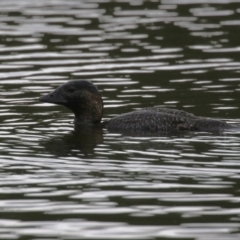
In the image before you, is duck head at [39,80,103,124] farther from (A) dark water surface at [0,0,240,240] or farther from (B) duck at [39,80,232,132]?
(A) dark water surface at [0,0,240,240]

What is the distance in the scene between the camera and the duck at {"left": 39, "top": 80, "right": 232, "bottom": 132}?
1453 cm

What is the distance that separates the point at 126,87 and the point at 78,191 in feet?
25.6

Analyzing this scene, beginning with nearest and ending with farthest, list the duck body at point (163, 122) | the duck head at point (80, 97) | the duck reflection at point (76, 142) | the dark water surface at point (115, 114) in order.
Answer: the dark water surface at point (115, 114) → the duck reflection at point (76, 142) → the duck body at point (163, 122) → the duck head at point (80, 97)

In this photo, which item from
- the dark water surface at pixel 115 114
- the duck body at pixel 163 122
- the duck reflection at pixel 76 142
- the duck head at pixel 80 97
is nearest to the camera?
the dark water surface at pixel 115 114

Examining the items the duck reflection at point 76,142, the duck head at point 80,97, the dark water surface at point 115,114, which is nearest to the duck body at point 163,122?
the dark water surface at point 115,114

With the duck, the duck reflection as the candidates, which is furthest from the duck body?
the duck reflection

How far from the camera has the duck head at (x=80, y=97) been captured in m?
15.6

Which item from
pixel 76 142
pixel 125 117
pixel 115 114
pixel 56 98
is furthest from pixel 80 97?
pixel 76 142

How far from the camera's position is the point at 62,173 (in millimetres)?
11789

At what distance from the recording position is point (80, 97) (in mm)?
15656

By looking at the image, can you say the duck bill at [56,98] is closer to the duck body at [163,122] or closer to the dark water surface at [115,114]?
the dark water surface at [115,114]

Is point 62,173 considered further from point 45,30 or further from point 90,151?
point 45,30

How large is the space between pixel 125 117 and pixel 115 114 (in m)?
1.43

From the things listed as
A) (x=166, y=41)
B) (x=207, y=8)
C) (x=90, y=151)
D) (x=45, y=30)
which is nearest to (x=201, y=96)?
(x=90, y=151)
